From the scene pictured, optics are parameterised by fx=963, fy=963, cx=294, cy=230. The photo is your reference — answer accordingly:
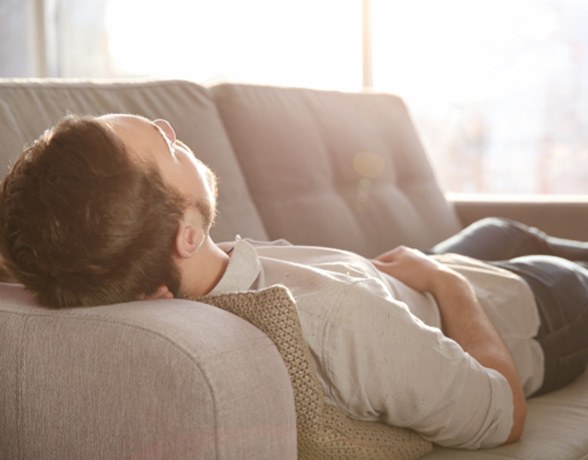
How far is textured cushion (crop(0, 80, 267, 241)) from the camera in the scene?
1.58 meters

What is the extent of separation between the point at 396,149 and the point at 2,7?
1.82m

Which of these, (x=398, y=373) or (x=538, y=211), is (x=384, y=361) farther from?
(x=538, y=211)

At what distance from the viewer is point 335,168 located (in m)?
2.37

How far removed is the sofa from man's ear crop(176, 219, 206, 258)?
108mm

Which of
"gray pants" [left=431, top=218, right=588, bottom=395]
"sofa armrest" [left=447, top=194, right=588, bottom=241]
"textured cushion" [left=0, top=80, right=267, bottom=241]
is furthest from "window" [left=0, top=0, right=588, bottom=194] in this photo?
"gray pants" [left=431, top=218, right=588, bottom=395]

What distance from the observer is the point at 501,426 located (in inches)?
49.3

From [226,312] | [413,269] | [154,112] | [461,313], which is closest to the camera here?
[226,312]

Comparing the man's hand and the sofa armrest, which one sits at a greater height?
the man's hand

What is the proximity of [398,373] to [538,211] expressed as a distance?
1.75m

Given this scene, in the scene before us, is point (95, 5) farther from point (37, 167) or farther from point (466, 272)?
point (37, 167)

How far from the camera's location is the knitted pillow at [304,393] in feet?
3.38

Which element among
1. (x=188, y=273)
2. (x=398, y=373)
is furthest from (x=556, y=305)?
(x=188, y=273)

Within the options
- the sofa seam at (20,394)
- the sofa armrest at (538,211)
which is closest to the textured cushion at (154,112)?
the sofa seam at (20,394)

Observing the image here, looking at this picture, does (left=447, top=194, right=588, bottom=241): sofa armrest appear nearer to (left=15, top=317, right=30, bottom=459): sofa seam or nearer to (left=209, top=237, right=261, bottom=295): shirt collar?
(left=209, top=237, right=261, bottom=295): shirt collar
